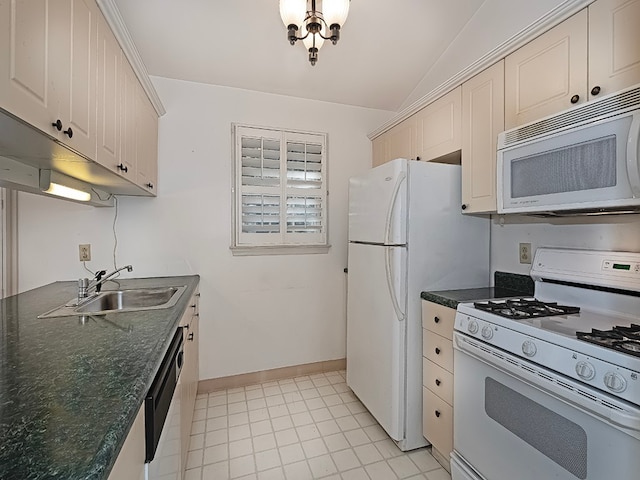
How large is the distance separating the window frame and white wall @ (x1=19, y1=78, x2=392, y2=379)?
6 cm

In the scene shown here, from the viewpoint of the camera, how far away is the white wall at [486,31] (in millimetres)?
1916

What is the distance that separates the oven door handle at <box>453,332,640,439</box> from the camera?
921 millimetres

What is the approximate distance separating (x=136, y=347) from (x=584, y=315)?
6.11 feet

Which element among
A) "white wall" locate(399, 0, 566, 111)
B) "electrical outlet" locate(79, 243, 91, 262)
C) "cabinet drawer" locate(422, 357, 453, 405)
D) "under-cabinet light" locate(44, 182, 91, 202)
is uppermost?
"white wall" locate(399, 0, 566, 111)

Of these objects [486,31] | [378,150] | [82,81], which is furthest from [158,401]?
[486,31]

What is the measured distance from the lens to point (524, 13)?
194 centimetres

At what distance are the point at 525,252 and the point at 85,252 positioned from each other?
9.94 feet

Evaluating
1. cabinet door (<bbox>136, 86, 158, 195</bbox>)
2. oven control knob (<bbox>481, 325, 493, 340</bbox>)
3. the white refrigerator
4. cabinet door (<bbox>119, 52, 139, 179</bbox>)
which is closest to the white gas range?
oven control knob (<bbox>481, 325, 493, 340</bbox>)

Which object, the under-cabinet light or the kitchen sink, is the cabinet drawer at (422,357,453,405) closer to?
the kitchen sink

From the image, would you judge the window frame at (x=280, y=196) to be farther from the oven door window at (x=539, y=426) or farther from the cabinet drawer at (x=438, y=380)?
the oven door window at (x=539, y=426)

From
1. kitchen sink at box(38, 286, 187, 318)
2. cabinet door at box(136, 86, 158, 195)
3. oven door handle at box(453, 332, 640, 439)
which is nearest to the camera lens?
oven door handle at box(453, 332, 640, 439)

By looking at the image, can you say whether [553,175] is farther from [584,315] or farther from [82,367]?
[82,367]

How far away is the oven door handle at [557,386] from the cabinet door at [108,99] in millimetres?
1896

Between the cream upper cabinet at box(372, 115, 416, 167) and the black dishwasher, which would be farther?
the cream upper cabinet at box(372, 115, 416, 167)
